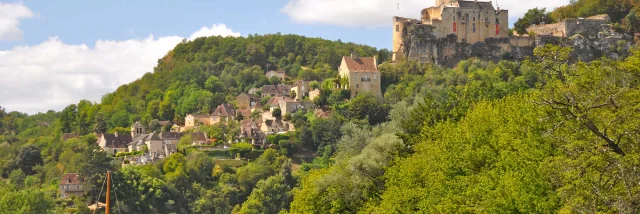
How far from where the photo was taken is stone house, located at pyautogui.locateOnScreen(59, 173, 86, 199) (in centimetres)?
8469

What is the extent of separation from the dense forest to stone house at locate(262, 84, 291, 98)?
5.19 m

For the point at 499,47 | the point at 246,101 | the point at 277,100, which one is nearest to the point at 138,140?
the point at 246,101

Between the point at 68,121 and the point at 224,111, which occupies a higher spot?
the point at 224,111

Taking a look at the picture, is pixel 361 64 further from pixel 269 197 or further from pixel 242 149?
pixel 269 197

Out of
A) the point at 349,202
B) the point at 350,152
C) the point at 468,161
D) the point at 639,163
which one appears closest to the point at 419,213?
the point at 468,161

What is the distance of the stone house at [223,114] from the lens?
108 m

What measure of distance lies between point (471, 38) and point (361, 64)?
1100cm

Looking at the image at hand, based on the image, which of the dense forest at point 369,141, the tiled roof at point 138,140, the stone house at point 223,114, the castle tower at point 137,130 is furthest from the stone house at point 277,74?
the tiled roof at point 138,140

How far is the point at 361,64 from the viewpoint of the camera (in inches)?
3927

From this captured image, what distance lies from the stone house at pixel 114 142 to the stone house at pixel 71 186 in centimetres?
1701

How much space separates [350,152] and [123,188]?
25198 mm

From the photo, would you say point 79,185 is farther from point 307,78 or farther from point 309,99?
point 307,78

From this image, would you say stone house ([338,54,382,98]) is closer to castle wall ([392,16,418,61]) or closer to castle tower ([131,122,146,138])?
castle wall ([392,16,418,61])

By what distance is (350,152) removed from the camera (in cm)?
6044
